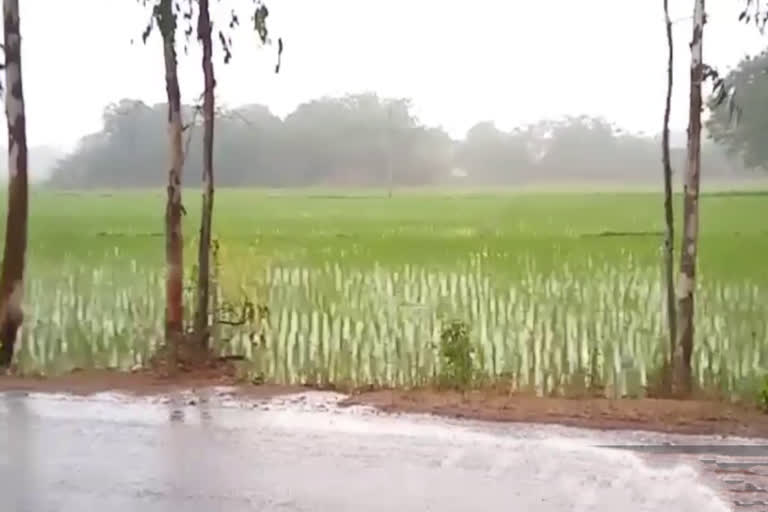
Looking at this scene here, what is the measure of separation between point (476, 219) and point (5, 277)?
1109 centimetres

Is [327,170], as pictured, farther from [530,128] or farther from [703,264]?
[703,264]

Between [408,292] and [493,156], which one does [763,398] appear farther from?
[493,156]

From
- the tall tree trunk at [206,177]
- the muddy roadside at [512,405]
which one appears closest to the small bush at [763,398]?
the muddy roadside at [512,405]

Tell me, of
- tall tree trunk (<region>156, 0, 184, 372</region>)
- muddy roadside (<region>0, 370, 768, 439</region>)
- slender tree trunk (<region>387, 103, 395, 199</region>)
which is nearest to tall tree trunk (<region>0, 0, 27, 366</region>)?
muddy roadside (<region>0, 370, 768, 439</region>)

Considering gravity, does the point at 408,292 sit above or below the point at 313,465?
above

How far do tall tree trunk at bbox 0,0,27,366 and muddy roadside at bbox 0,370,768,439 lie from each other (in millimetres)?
755

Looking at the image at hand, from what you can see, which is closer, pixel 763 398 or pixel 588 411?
→ pixel 588 411

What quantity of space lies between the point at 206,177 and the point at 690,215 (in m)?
3.40

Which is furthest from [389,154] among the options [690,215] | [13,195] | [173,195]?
[690,215]

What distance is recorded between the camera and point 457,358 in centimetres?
691

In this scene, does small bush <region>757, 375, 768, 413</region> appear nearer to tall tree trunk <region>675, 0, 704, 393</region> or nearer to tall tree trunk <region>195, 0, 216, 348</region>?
tall tree trunk <region>675, 0, 704, 393</region>

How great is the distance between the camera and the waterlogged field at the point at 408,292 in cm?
766

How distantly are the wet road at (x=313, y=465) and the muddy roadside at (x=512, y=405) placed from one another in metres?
0.20

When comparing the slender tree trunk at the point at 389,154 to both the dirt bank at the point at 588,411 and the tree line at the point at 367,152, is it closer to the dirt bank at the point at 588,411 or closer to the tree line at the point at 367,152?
the tree line at the point at 367,152
